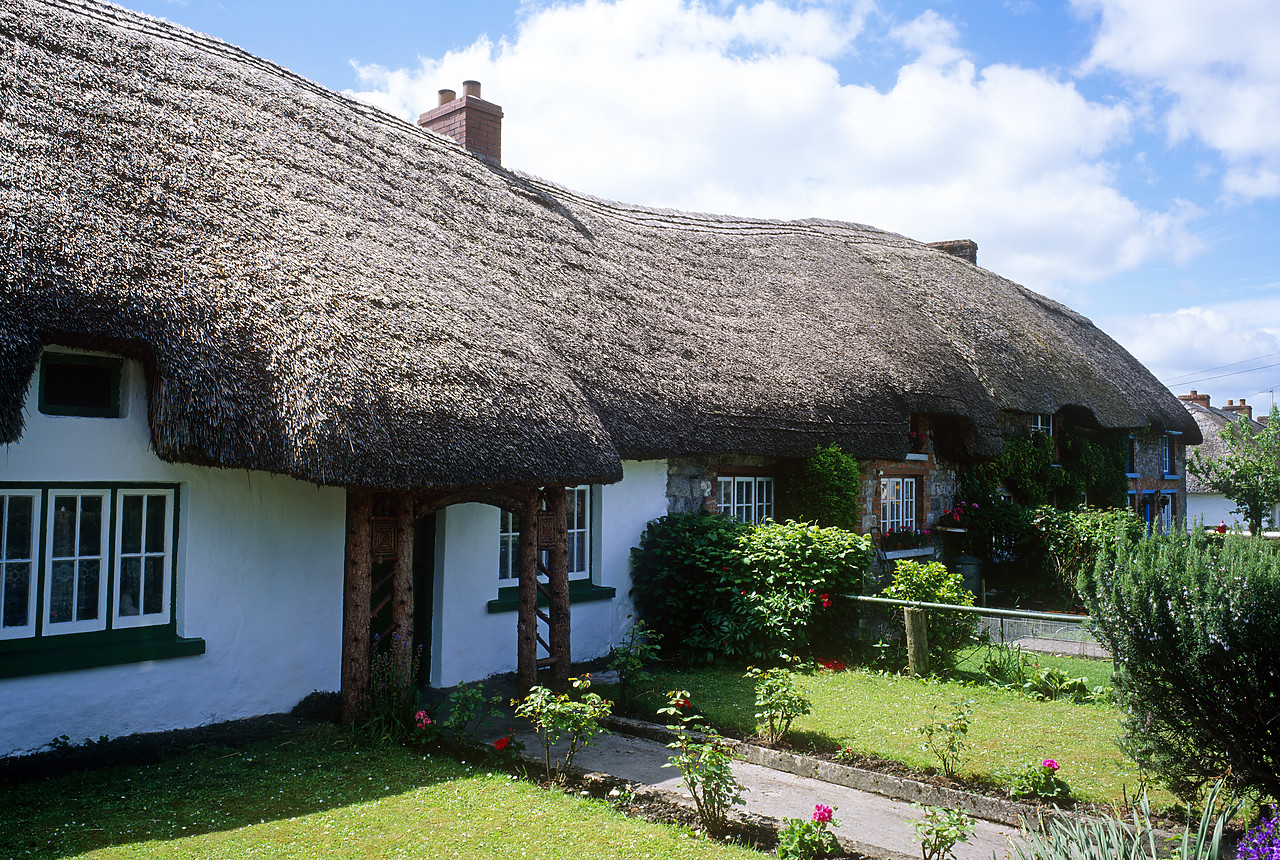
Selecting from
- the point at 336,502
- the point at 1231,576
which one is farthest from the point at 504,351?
the point at 1231,576

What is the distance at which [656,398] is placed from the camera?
9516 millimetres

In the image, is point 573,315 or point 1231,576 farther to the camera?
point 573,315

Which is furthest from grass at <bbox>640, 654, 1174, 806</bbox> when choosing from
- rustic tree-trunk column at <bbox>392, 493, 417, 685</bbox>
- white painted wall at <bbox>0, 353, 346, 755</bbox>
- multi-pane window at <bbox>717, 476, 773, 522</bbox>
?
white painted wall at <bbox>0, 353, 346, 755</bbox>

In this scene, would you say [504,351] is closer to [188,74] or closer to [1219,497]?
[188,74]

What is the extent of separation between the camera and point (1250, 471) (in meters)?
25.2

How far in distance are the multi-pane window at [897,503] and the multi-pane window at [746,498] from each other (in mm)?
2275

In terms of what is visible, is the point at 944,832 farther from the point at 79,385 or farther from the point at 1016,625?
the point at 79,385

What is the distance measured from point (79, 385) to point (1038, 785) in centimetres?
708

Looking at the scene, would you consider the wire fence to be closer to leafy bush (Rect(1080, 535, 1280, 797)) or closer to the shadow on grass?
leafy bush (Rect(1080, 535, 1280, 797))

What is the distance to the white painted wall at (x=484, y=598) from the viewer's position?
8211 mm

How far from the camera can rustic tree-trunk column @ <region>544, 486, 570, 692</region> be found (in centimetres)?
791

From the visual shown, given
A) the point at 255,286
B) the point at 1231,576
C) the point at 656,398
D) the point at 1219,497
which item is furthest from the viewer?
the point at 1219,497

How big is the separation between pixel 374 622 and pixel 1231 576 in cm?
661

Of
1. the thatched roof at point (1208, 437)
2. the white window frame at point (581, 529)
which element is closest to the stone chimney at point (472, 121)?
the white window frame at point (581, 529)
